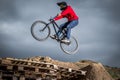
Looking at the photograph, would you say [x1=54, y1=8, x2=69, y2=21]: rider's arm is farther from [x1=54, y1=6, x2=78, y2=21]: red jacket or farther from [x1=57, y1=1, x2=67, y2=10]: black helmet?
[x1=57, y1=1, x2=67, y2=10]: black helmet

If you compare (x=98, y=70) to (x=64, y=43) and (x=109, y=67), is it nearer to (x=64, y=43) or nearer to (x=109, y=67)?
(x=64, y=43)

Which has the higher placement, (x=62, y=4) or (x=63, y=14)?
(x=62, y=4)

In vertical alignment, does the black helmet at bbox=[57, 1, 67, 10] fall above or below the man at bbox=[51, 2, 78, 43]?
above

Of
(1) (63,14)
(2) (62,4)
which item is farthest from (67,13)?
(2) (62,4)

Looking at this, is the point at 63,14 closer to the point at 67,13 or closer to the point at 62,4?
the point at 67,13

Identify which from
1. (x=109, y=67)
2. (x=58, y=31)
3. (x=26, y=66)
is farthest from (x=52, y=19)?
(x=109, y=67)

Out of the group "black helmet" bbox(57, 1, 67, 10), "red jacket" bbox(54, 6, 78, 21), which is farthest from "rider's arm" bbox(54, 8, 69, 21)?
"black helmet" bbox(57, 1, 67, 10)

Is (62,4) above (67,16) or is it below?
above

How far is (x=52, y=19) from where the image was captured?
19000 mm

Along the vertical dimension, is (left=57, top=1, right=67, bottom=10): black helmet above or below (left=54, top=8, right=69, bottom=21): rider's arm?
above

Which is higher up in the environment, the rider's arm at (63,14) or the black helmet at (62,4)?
the black helmet at (62,4)

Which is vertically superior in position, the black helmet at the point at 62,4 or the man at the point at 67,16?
the black helmet at the point at 62,4

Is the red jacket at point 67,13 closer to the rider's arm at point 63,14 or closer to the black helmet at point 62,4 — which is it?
the rider's arm at point 63,14

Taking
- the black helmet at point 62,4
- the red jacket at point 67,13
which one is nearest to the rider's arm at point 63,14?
the red jacket at point 67,13
